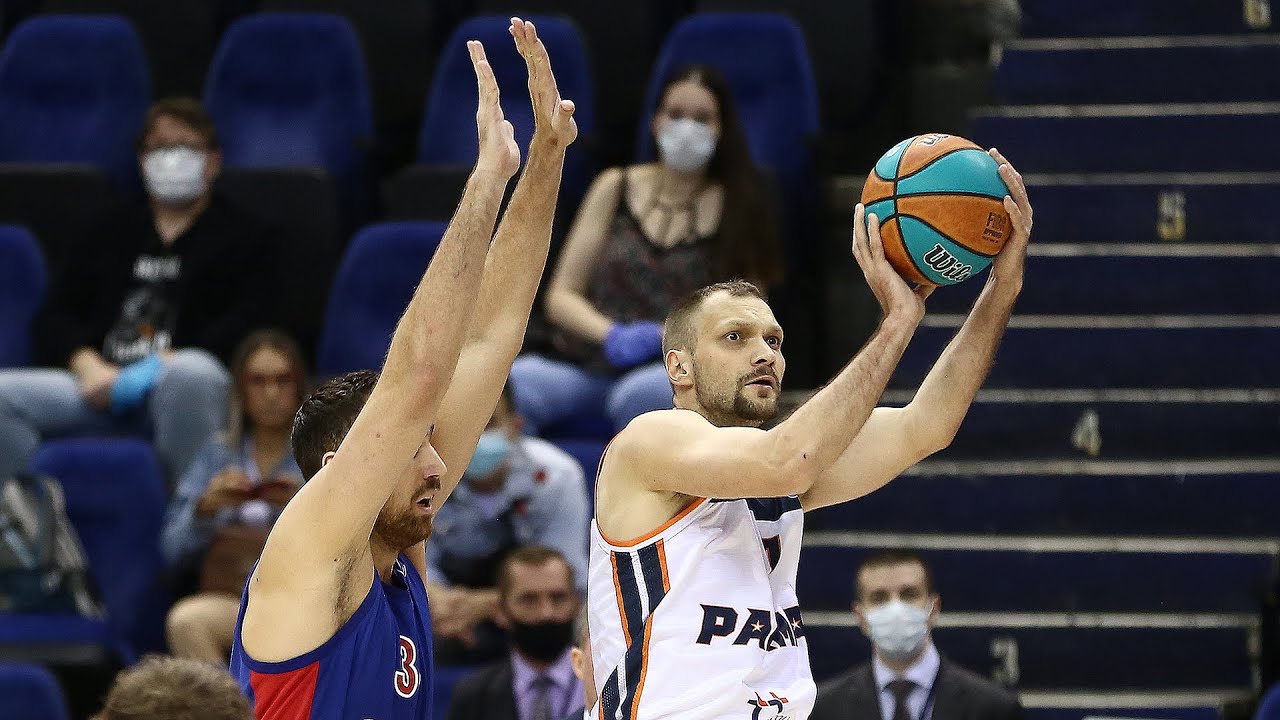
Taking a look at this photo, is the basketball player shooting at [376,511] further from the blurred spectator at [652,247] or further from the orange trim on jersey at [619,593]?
the blurred spectator at [652,247]

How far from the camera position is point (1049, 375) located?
6336mm

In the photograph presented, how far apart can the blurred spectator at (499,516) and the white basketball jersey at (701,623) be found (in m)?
2.22

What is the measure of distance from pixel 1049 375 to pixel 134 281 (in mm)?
2955

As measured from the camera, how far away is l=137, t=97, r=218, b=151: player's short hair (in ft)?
21.0

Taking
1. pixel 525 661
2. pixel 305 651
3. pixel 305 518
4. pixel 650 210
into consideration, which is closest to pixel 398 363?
pixel 305 518

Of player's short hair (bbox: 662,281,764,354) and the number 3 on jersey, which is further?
player's short hair (bbox: 662,281,764,354)

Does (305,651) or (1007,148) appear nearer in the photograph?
(305,651)

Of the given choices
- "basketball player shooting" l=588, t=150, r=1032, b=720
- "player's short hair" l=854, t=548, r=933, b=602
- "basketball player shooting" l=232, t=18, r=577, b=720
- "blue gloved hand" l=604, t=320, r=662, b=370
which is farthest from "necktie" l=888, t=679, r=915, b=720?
"basketball player shooting" l=232, t=18, r=577, b=720

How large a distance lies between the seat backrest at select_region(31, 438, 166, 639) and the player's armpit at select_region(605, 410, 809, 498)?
2838 millimetres

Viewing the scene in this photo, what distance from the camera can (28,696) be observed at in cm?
482

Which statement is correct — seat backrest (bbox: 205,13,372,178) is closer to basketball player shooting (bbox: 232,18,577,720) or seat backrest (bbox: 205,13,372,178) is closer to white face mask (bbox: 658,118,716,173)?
white face mask (bbox: 658,118,716,173)

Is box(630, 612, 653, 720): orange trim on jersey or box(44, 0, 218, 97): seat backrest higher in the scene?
box(44, 0, 218, 97): seat backrest

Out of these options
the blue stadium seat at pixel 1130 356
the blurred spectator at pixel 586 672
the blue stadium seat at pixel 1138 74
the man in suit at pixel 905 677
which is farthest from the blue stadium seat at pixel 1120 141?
the blurred spectator at pixel 586 672

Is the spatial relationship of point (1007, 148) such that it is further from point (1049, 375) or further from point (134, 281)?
point (134, 281)
